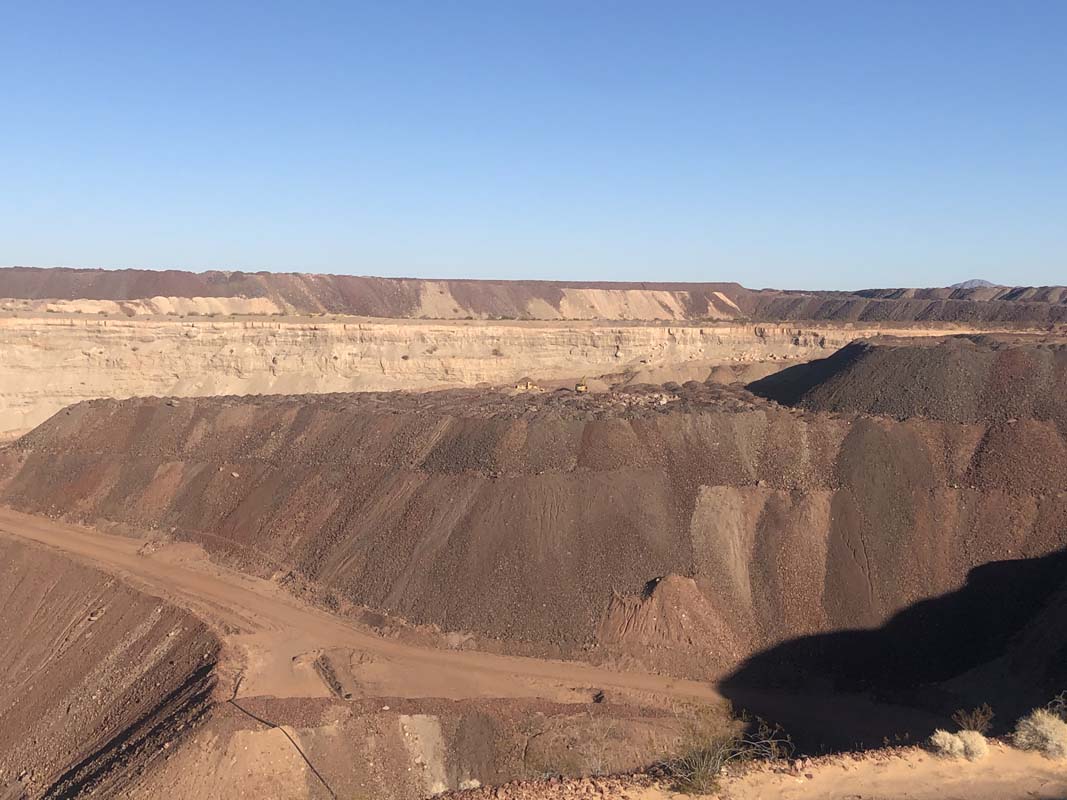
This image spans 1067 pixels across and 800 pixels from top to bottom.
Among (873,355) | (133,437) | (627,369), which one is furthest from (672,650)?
(627,369)

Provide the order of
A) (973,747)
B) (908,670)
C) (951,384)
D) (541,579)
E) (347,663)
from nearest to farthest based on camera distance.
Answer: (973,747) → (908,670) → (347,663) → (541,579) → (951,384)

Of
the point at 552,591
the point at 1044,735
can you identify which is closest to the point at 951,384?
the point at 552,591

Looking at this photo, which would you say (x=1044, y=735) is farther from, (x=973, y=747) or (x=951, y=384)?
(x=951, y=384)

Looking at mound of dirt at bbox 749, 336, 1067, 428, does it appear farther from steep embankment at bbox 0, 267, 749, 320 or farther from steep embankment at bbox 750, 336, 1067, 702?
steep embankment at bbox 0, 267, 749, 320

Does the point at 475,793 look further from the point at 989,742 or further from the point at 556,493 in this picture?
the point at 556,493

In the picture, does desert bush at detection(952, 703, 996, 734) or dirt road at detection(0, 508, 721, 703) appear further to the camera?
dirt road at detection(0, 508, 721, 703)

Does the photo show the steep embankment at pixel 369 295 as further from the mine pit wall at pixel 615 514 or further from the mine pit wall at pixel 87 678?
the mine pit wall at pixel 87 678

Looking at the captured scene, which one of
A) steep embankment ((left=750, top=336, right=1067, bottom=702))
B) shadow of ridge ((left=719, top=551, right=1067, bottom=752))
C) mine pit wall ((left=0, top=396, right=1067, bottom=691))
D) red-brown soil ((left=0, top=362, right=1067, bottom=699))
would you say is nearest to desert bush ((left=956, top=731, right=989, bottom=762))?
shadow of ridge ((left=719, top=551, right=1067, bottom=752))
